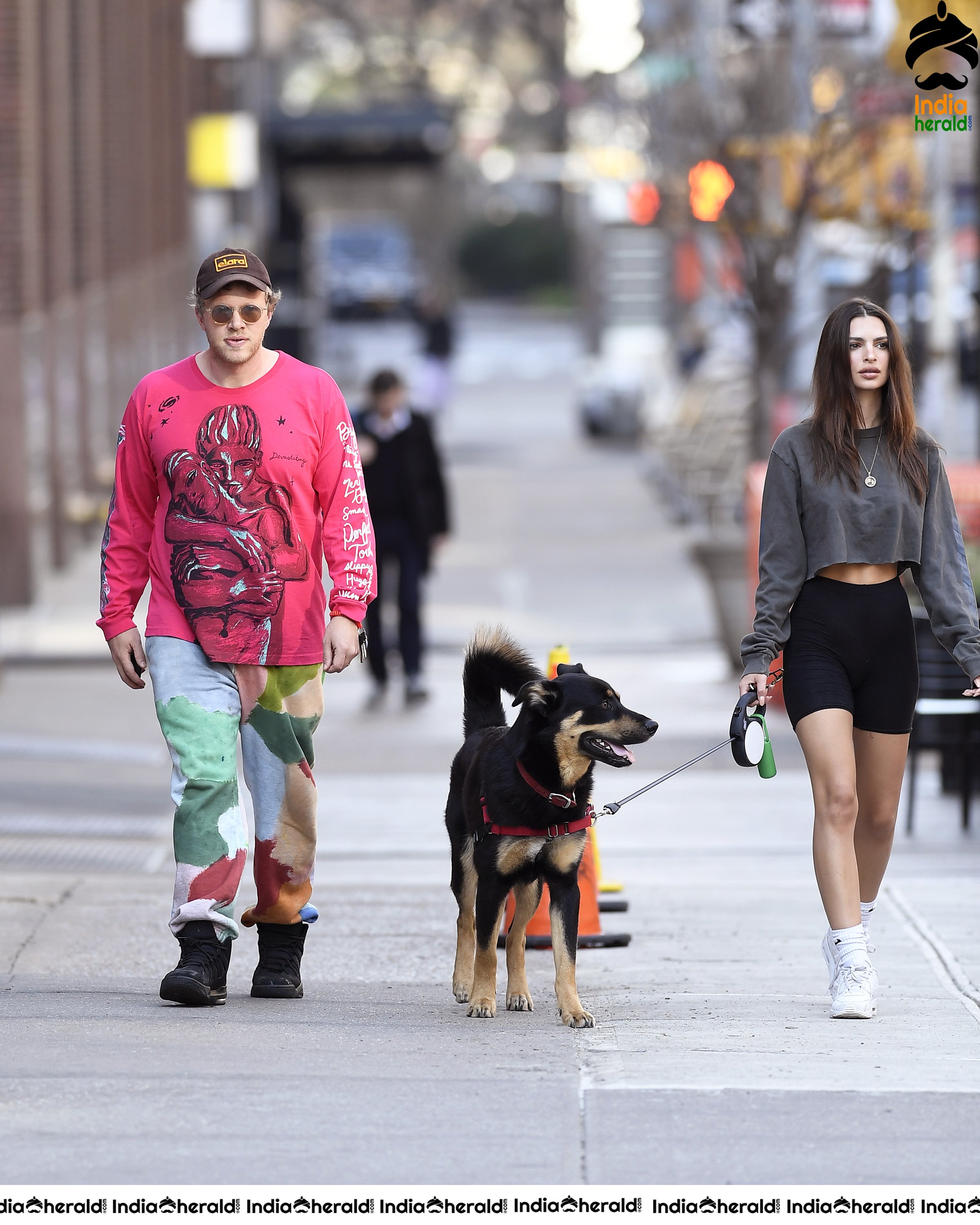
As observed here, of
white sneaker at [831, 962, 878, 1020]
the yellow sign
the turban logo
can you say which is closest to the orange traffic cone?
white sneaker at [831, 962, 878, 1020]

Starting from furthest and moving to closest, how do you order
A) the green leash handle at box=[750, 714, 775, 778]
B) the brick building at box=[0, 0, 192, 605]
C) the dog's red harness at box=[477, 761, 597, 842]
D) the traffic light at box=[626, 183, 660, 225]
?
1. the traffic light at box=[626, 183, 660, 225]
2. the brick building at box=[0, 0, 192, 605]
3. the green leash handle at box=[750, 714, 775, 778]
4. the dog's red harness at box=[477, 761, 597, 842]

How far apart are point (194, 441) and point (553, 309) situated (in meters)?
59.5

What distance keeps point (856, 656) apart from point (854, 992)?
883 millimetres

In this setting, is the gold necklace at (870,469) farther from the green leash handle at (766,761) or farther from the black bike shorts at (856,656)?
the green leash handle at (766,761)

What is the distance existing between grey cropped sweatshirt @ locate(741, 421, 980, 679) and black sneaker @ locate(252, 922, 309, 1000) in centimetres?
147

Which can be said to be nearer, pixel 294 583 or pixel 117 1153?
pixel 117 1153

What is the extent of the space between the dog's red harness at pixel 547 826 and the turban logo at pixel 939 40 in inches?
376

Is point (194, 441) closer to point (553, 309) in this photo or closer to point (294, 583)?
point (294, 583)

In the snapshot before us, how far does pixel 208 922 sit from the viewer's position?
568 cm

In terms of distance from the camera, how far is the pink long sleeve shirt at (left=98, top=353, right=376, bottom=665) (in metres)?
5.59

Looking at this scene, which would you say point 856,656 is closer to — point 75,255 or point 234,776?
point 234,776

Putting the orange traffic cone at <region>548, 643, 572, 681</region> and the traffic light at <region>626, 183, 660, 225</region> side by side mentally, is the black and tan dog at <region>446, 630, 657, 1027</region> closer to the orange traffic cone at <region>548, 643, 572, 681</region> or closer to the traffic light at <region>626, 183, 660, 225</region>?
the orange traffic cone at <region>548, 643, 572, 681</region>
